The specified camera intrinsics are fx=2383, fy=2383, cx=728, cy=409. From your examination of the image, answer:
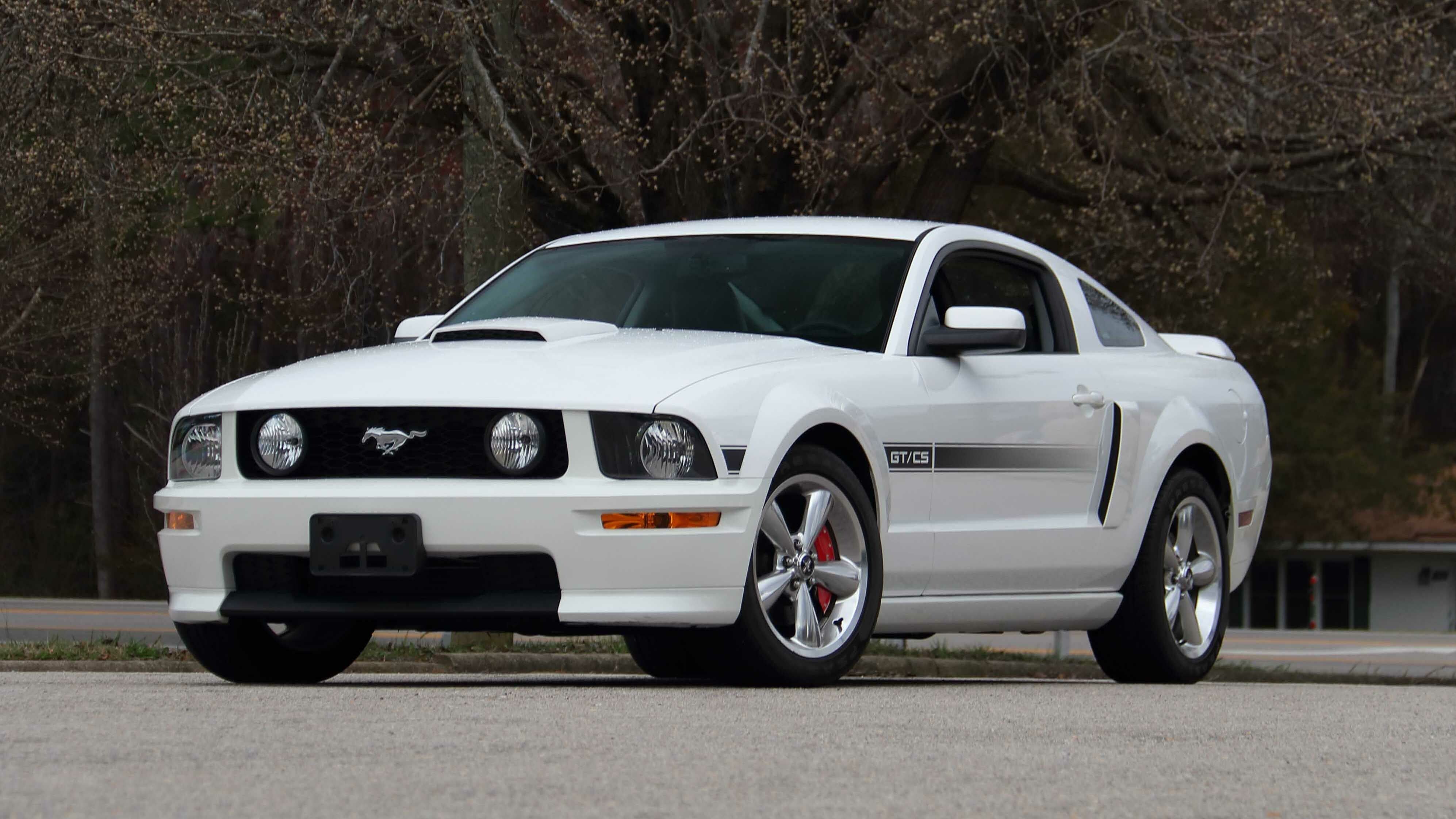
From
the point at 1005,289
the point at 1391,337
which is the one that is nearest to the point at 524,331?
the point at 1005,289

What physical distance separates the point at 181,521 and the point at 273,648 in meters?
0.67

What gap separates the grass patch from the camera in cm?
1090

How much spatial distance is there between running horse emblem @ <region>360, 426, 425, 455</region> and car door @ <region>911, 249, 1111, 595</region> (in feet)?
5.88

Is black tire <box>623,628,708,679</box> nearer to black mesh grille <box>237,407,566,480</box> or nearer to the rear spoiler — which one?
black mesh grille <box>237,407,566,480</box>

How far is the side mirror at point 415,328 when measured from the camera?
28.3 feet

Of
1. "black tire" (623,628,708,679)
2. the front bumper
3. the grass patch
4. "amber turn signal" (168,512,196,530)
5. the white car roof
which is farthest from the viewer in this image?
the grass patch

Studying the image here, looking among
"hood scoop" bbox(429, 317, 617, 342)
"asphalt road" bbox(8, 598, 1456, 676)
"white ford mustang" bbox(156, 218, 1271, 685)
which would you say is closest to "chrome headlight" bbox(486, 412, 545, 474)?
"white ford mustang" bbox(156, 218, 1271, 685)

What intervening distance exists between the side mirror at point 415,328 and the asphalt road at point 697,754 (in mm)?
1599

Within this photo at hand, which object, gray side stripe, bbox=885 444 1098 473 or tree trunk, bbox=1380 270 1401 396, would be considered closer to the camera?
gray side stripe, bbox=885 444 1098 473

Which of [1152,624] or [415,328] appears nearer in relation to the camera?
[415,328]

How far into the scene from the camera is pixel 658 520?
6.78 m

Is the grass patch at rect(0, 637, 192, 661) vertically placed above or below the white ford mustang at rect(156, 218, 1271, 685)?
below

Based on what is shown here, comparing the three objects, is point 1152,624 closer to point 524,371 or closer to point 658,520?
point 658,520

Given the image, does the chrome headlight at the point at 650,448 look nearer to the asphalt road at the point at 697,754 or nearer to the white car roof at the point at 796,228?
the asphalt road at the point at 697,754
